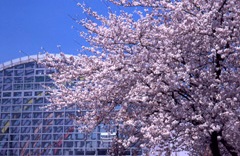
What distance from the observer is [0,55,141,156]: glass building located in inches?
489

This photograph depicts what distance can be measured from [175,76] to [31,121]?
1005 cm

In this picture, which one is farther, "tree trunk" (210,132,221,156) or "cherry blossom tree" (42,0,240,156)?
"tree trunk" (210,132,221,156)

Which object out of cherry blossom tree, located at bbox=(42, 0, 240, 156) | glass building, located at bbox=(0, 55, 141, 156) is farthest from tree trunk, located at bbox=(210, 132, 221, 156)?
glass building, located at bbox=(0, 55, 141, 156)

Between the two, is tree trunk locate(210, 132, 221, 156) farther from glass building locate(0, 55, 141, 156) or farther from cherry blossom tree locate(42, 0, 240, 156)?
glass building locate(0, 55, 141, 156)

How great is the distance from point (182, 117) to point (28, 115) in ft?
33.8

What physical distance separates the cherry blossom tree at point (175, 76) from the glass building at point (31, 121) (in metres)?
7.03

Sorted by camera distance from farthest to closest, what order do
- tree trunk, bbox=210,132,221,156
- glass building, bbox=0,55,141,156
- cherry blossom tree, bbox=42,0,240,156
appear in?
glass building, bbox=0,55,141,156, tree trunk, bbox=210,132,221,156, cherry blossom tree, bbox=42,0,240,156

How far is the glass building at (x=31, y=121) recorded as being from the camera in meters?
12.4

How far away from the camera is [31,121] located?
13.2 metres

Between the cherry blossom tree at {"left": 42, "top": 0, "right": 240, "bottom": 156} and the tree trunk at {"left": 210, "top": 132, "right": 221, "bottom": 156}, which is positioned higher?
the cherry blossom tree at {"left": 42, "top": 0, "right": 240, "bottom": 156}

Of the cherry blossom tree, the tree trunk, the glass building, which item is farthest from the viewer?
the glass building

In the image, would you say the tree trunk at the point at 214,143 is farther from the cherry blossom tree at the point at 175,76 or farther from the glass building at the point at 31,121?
the glass building at the point at 31,121

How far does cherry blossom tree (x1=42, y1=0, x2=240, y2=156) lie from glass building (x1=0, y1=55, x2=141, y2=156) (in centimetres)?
703

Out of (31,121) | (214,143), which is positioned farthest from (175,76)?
(31,121)
